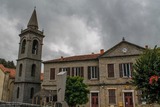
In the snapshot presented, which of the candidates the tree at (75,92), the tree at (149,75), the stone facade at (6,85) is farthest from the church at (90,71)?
the tree at (149,75)

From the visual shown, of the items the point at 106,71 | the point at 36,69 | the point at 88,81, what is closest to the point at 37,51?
the point at 36,69

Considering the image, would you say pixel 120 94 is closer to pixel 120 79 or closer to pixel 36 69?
pixel 120 79

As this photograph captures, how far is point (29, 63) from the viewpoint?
31031mm

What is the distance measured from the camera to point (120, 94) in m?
24.8

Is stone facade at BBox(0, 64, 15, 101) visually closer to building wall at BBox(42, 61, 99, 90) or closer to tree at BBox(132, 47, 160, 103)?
building wall at BBox(42, 61, 99, 90)

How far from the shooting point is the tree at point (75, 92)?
68.9ft

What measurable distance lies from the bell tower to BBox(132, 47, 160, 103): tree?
19786mm

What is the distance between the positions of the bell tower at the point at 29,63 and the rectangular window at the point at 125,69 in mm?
15183

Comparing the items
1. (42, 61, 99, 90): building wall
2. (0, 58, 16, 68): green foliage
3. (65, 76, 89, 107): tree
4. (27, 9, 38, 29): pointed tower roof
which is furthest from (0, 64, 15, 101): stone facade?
(0, 58, 16, 68): green foliage

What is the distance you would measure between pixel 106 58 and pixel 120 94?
5634 mm

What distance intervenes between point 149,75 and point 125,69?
10.3 meters

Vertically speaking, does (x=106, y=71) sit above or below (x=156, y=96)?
above

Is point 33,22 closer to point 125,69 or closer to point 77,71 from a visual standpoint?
point 77,71

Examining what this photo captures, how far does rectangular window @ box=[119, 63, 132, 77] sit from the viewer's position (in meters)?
25.4
